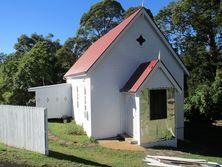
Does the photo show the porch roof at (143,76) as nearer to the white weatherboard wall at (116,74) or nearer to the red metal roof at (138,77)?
the red metal roof at (138,77)

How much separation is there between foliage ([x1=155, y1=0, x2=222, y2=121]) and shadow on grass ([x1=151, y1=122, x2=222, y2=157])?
2255 mm

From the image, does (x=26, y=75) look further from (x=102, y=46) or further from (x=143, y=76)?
(x=143, y=76)

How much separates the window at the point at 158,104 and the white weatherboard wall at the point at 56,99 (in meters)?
9.98

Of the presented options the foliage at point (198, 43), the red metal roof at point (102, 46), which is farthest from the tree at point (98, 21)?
the red metal roof at point (102, 46)

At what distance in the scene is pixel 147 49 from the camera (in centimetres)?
1994

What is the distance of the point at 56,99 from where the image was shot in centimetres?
2514

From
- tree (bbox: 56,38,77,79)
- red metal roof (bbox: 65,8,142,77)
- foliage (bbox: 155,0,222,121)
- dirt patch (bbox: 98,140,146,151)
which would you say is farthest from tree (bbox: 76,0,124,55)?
dirt patch (bbox: 98,140,146,151)

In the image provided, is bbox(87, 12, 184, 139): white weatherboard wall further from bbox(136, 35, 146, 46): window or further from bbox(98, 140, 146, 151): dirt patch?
bbox(98, 140, 146, 151): dirt patch

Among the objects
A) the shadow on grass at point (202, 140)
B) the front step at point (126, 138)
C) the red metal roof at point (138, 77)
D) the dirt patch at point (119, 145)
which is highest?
the red metal roof at point (138, 77)

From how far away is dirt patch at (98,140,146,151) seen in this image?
15.9 meters

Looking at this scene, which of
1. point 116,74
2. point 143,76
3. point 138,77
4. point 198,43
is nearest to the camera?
point 143,76

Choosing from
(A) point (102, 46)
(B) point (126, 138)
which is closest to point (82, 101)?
(A) point (102, 46)

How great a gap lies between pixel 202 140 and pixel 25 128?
490 inches

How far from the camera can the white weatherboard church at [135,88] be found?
17047 mm
